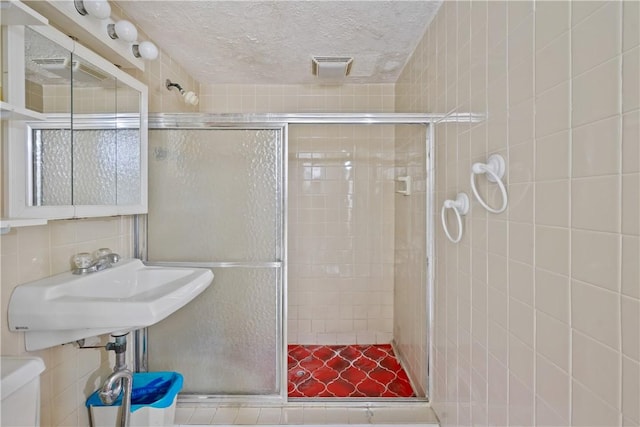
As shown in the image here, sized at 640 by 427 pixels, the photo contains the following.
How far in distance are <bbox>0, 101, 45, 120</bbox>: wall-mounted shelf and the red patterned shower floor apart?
5.89ft

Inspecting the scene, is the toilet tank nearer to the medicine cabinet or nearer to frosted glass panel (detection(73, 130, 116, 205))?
the medicine cabinet

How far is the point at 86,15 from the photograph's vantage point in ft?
4.42

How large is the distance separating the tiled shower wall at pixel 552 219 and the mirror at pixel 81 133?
4.95 feet

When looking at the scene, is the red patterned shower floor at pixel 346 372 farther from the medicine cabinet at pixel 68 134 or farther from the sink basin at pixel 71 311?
the medicine cabinet at pixel 68 134

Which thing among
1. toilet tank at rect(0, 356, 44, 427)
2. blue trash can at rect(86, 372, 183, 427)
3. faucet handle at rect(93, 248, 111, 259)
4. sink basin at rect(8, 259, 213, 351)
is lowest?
blue trash can at rect(86, 372, 183, 427)

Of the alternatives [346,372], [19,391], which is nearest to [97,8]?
[19,391]

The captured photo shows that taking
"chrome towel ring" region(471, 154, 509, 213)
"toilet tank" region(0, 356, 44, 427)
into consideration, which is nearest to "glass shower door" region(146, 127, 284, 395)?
"toilet tank" region(0, 356, 44, 427)

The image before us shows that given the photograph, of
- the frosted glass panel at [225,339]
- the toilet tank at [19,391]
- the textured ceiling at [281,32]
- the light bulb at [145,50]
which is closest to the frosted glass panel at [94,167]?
the light bulb at [145,50]

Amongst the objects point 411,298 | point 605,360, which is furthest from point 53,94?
point 411,298

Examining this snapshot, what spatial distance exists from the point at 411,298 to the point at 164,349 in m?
1.54

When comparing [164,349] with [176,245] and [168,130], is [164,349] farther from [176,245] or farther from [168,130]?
[168,130]

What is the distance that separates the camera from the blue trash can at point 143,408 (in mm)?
1471

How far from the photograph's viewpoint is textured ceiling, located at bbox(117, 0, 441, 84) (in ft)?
5.56

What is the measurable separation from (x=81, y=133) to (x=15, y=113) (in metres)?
0.30
